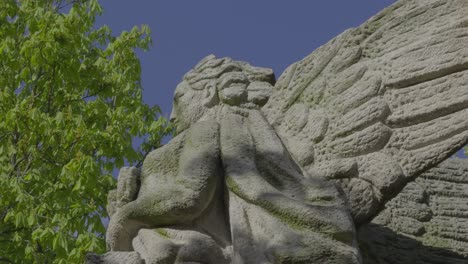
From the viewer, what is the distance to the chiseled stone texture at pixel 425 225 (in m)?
4.96

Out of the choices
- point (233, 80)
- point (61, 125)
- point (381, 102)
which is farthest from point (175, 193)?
point (61, 125)

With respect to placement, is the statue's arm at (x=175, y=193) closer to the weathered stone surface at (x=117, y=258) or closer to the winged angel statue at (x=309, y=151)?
the winged angel statue at (x=309, y=151)

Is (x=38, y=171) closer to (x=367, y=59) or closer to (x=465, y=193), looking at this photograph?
(x=465, y=193)

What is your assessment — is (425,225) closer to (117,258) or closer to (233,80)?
(233,80)

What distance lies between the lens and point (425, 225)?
528 cm

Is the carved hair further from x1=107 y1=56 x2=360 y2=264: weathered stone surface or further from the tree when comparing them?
the tree

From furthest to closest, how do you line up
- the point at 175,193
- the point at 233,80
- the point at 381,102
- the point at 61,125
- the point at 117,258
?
1. the point at 61,125
2. the point at 233,80
3. the point at 381,102
4. the point at 175,193
5. the point at 117,258

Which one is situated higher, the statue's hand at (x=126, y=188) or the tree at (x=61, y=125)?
the tree at (x=61, y=125)

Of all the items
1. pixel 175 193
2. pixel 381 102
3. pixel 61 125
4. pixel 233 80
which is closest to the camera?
pixel 175 193

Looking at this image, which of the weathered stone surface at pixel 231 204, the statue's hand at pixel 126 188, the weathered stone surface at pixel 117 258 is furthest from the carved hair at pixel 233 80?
the weathered stone surface at pixel 117 258

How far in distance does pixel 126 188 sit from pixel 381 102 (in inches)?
45.6

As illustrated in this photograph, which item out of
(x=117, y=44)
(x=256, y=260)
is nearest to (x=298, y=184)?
(x=256, y=260)

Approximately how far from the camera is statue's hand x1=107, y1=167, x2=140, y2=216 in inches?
169

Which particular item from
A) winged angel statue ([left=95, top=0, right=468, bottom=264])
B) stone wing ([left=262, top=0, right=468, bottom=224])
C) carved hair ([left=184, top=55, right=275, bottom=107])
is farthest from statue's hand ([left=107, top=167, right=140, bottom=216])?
stone wing ([left=262, top=0, right=468, bottom=224])
